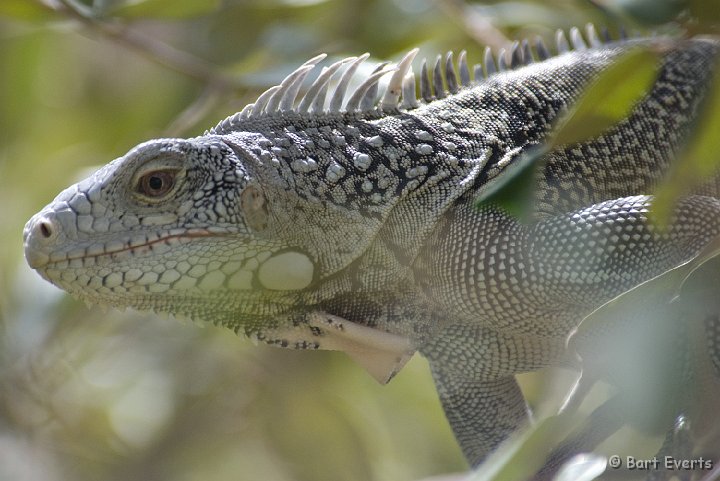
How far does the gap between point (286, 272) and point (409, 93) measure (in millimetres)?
695

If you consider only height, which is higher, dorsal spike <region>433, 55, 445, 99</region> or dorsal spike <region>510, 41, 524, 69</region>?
dorsal spike <region>433, 55, 445, 99</region>

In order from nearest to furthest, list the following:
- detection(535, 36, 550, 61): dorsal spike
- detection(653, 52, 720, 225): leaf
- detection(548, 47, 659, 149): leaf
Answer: detection(653, 52, 720, 225): leaf → detection(548, 47, 659, 149): leaf → detection(535, 36, 550, 61): dorsal spike

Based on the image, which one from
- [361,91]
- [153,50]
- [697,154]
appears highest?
[153,50]

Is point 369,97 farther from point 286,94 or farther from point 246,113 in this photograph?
point 246,113

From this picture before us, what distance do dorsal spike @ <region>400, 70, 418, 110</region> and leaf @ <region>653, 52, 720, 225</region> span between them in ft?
3.83

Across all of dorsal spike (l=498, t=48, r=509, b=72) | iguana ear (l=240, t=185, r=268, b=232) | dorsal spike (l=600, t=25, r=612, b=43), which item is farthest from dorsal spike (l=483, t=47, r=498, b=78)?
iguana ear (l=240, t=185, r=268, b=232)

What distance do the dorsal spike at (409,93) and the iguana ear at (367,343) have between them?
69 cm

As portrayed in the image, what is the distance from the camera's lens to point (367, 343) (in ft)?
7.58

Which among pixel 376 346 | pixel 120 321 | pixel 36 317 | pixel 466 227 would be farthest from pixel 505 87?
pixel 120 321

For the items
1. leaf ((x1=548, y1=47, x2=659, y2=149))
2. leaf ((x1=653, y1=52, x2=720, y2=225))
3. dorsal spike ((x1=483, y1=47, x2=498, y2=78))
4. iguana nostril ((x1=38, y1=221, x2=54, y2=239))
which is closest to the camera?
leaf ((x1=653, y1=52, x2=720, y2=225))

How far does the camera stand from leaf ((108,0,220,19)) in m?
3.30

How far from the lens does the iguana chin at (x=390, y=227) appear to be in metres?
2.17

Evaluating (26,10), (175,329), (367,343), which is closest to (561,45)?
(367,343)

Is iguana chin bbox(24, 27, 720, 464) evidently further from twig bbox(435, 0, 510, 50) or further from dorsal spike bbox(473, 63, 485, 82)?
twig bbox(435, 0, 510, 50)
